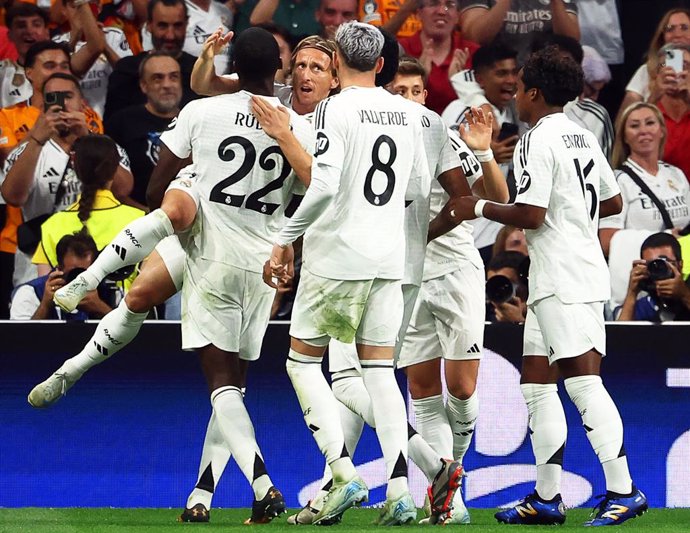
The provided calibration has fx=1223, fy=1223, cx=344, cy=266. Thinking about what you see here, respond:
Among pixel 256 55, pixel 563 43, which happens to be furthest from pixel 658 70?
pixel 256 55

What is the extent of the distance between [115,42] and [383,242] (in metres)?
5.22

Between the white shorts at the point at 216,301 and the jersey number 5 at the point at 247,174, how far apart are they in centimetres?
32

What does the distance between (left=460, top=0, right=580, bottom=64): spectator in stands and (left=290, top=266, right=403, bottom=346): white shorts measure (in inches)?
188

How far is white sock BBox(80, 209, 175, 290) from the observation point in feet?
20.1

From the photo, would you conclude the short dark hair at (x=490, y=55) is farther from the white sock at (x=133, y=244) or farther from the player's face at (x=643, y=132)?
the white sock at (x=133, y=244)

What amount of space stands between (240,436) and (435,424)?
1312mm

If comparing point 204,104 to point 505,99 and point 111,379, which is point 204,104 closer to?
point 111,379

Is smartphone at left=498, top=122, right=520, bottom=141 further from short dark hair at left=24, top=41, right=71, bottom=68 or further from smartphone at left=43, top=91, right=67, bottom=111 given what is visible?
short dark hair at left=24, top=41, right=71, bottom=68

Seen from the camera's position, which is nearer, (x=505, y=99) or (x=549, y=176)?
(x=549, y=176)

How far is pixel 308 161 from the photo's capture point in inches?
230

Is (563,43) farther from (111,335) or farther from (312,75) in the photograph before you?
(111,335)

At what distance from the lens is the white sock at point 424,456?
19.5 feet

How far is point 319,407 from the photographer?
5578 mm

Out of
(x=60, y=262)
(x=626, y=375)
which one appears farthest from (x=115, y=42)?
(x=626, y=375)
